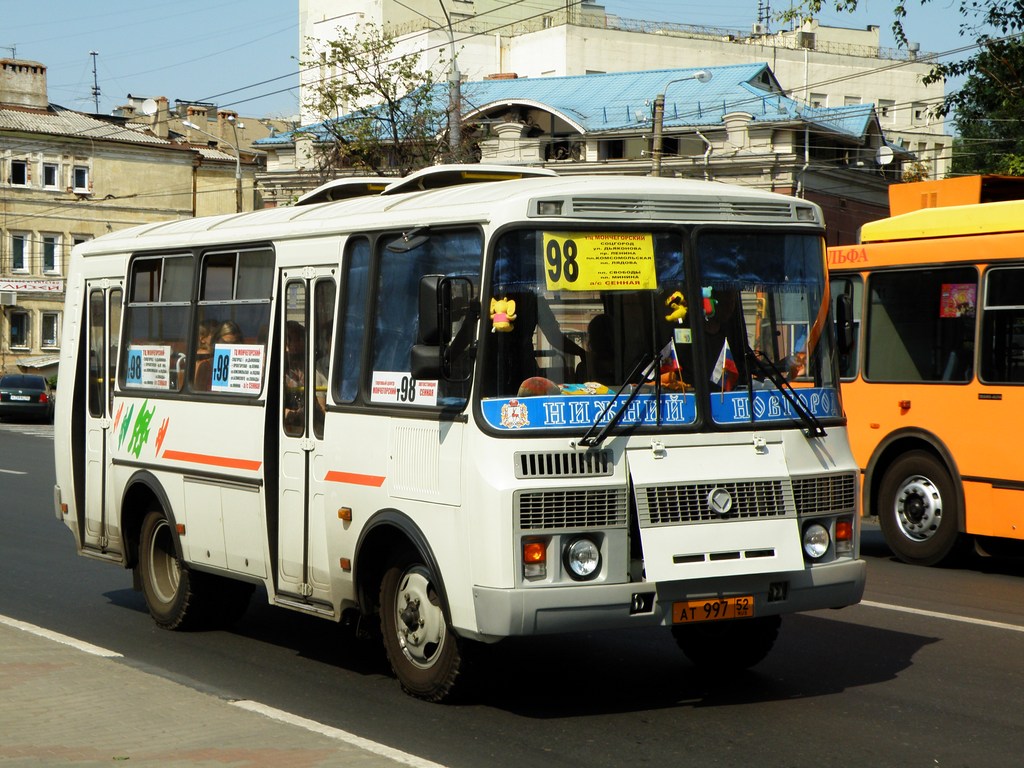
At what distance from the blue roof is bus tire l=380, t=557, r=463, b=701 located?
40.1m

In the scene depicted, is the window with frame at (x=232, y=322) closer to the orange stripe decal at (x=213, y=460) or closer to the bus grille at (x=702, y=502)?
the orange stripe decal at (x=213, y=460)

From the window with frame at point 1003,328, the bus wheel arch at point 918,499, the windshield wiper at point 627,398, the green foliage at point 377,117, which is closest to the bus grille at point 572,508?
the windshield wiper at point 627,398

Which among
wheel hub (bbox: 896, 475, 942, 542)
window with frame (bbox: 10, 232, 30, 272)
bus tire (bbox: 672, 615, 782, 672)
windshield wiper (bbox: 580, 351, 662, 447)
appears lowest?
bus tire (bbox: 672, 615, 782, 672)

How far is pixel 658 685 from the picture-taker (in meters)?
8.31

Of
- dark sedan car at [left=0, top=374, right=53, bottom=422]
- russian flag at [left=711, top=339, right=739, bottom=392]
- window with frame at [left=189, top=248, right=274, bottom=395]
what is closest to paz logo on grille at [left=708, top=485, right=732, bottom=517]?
russian flag at [left=711, top=339, right=739, bottom=392]

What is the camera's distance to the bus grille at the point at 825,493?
25.2 feet

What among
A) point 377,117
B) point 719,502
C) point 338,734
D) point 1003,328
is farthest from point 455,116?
point 338,734

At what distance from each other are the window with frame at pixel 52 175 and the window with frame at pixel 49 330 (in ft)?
19.7

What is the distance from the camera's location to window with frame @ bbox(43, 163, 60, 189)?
70625 millimetres

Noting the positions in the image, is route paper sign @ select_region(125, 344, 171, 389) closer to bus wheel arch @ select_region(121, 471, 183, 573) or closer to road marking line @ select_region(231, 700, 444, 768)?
bus wheel arch @ select_region(121, 471, 183, 573)

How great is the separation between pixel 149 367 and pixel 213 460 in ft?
4.03

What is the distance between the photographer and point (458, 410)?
7328 millimetres

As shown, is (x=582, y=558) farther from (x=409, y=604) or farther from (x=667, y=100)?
(x=667, y=100)

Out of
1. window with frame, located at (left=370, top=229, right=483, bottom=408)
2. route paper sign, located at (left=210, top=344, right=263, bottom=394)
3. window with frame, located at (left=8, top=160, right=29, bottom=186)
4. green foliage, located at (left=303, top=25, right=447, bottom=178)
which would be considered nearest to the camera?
window with frame, located at (left=370, top=229, right=483, bottom=408)
